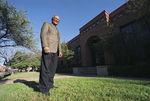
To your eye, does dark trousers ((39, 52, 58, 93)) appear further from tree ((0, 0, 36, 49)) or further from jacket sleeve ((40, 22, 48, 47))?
tree ((0, 0, 36, 49))

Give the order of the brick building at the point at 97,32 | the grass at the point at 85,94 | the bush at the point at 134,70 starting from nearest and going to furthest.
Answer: the grass at the point at 85,94 → the bush at the point at 134,70 → the brick building at the point at 97,32

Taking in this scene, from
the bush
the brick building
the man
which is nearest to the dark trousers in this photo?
the man

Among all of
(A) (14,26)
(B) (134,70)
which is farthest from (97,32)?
(A) (14,26)

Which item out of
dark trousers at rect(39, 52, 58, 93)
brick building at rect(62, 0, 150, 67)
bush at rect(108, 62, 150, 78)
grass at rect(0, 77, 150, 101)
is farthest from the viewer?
brick building at rect(62, 0, 150, 67)

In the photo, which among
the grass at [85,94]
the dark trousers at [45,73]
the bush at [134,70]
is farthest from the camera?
the bush at [134,70]

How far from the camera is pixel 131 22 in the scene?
885 cm

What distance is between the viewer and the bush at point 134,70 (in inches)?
201

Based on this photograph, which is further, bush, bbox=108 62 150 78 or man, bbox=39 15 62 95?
bush, bbox=108 62 150 78

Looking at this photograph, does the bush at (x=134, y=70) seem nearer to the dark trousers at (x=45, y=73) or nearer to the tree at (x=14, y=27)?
the dark trousers at (x=45, y=73)

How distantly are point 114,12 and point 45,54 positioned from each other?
493 inches

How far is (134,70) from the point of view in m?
5.58

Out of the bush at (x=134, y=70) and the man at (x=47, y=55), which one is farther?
the bush at (x=134, y=70)

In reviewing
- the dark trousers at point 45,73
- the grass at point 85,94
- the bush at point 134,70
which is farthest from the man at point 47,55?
the bush at point 134,70

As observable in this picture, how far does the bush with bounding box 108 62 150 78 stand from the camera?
5106mm
